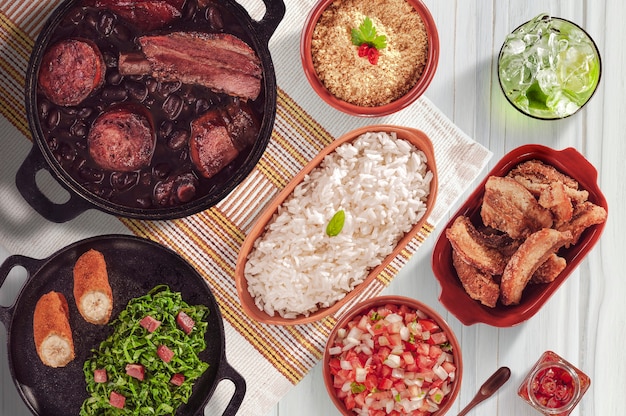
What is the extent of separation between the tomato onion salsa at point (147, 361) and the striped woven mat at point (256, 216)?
0.23 m

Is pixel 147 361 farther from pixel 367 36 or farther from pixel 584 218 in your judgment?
pixel 584 218

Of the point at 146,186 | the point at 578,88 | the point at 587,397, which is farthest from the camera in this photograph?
the point at 587,397

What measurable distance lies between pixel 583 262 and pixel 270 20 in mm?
2129

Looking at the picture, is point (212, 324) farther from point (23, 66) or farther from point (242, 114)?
point (23, 66)

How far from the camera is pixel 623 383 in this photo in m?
4.01

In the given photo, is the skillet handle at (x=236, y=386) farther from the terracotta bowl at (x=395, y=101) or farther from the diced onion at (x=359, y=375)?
the terracotta bowl at (x=395, y=101)

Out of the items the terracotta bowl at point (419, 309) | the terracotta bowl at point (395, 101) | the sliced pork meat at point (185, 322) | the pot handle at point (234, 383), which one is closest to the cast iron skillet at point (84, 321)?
the pot handle at point (234, 383)

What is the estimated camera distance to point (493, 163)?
389 centimetres

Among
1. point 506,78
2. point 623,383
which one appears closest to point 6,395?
point 506,78

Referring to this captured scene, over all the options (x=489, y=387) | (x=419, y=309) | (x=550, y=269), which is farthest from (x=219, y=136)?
(x=489, y=387)

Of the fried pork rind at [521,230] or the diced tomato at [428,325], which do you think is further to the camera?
the diced tomato at [428,325]

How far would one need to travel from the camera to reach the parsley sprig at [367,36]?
3367 millimetres

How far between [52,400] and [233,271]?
111cm

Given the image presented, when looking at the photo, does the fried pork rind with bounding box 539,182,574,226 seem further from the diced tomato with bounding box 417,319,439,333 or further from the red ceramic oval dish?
the diced tomato with bounding box 417,319,439,333
